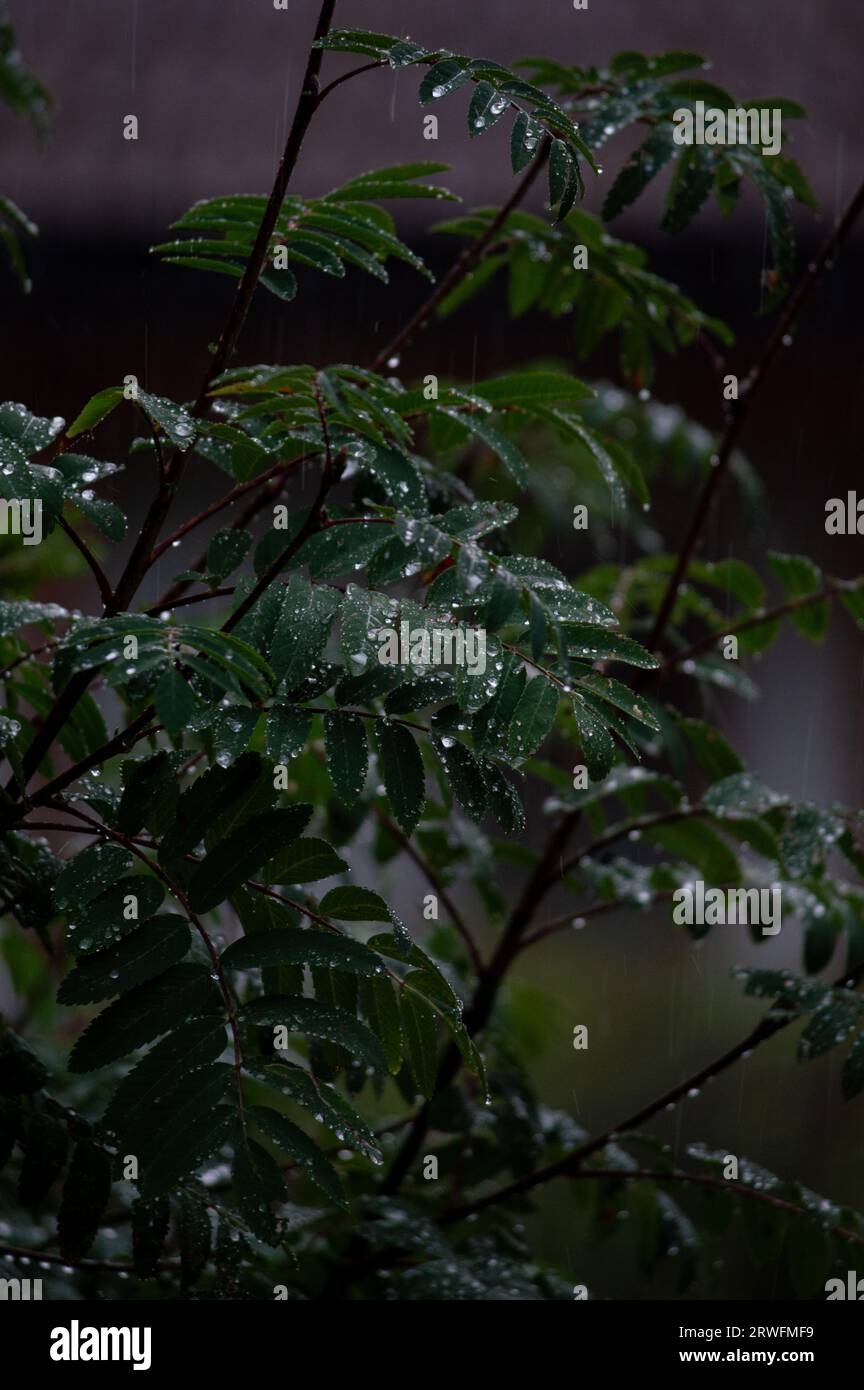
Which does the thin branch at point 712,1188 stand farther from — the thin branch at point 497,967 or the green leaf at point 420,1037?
the green leaf at point 420,1037

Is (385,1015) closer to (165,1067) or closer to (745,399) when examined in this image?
(165,1067)

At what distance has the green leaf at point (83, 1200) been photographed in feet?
3.40

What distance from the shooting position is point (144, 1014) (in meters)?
0.93

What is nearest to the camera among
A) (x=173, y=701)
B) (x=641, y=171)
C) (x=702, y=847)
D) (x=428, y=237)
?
(x=173, y=701)

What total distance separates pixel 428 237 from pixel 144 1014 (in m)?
2.85

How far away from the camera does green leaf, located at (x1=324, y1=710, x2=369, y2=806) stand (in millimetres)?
929

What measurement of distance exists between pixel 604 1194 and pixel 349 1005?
2.38 feet

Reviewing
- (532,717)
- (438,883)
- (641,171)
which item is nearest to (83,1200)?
(532,717)

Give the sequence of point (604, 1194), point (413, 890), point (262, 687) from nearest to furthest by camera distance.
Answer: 1. point (262, 687)
2. point (604, 1194)
3. point (413, 890)

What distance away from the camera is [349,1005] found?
1019 mm

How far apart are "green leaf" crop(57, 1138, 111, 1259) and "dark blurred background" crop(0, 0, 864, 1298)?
7.10 feet

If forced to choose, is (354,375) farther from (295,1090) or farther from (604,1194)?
(604,1194)
